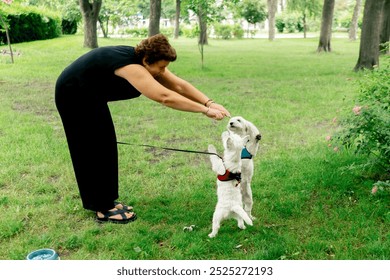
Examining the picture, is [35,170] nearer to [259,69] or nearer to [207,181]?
[207,181]

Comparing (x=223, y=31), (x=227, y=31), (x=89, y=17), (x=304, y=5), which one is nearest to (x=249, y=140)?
(x=89, y=17)

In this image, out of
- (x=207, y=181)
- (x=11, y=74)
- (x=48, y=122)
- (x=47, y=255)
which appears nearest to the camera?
(x=47, y=255)

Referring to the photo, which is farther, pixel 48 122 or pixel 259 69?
pixel 259 69

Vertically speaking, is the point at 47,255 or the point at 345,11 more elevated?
the point at 345,11

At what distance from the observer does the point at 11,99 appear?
9648 mm

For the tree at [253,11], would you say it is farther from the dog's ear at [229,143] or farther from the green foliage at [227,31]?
the dog's ear at [229,143]

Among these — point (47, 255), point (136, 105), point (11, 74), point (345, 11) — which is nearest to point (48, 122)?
point (136, 105)

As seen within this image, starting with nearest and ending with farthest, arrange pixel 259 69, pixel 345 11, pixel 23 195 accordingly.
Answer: pixel 23 195 → pixel 259 69 → pixel 345 11

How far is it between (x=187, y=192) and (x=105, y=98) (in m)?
1.55

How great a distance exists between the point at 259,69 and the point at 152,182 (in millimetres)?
10834

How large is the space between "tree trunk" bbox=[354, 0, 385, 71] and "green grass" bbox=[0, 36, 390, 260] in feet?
15.2

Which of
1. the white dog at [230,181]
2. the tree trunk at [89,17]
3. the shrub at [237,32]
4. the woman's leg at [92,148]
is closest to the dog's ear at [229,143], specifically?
the white dog at [230,181]

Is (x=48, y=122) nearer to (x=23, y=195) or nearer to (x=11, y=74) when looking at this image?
(x=23, y=195)

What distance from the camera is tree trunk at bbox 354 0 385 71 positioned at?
12.8 metres
